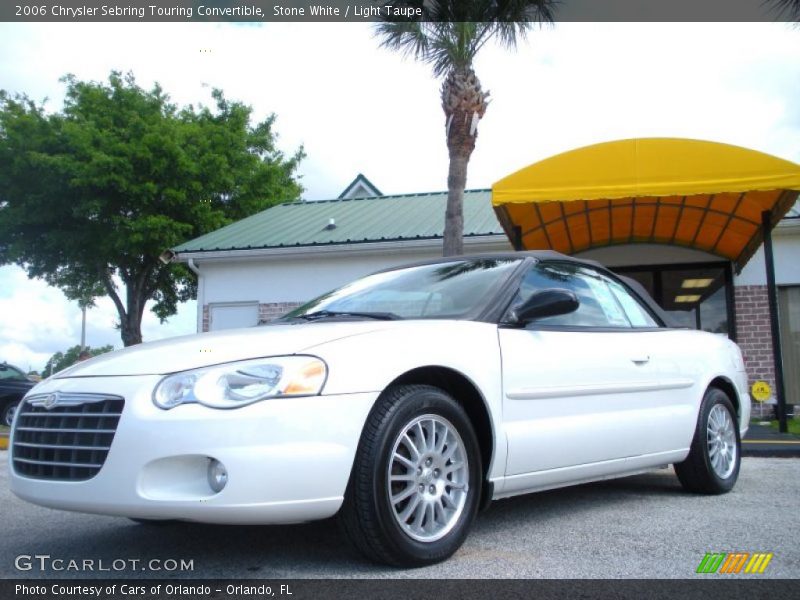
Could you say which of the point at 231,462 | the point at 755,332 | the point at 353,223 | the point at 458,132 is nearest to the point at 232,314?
the point at 353,223

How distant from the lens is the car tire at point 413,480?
10.1 feet

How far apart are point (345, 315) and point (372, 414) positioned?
1.00 meters

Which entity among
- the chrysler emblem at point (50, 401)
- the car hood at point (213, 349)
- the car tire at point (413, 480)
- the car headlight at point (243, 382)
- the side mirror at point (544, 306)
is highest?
the side mirror at point (544, 306)

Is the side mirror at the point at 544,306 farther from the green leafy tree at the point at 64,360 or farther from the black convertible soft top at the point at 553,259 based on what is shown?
the green leafy tree at the point at 64,360

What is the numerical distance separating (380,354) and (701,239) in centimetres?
994

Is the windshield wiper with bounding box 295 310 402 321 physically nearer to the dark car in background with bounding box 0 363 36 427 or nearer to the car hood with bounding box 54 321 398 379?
the car hood with bounding box 54 321 398 379

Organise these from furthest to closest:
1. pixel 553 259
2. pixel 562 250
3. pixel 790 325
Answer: pixel 562 250 < pixel 790 325 < pixel 553 259

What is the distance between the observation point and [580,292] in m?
4.75

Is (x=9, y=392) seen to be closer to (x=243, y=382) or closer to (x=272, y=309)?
(x=272, y=309)

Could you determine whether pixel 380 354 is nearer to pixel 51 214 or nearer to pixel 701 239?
pixel 701 239

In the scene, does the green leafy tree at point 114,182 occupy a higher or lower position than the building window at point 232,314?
higher

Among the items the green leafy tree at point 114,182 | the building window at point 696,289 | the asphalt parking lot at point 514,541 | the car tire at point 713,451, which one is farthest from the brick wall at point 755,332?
the green leafy tree at point 114,182

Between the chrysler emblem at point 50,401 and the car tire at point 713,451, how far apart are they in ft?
12.3

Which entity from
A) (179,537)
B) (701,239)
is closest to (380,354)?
(179,537)
